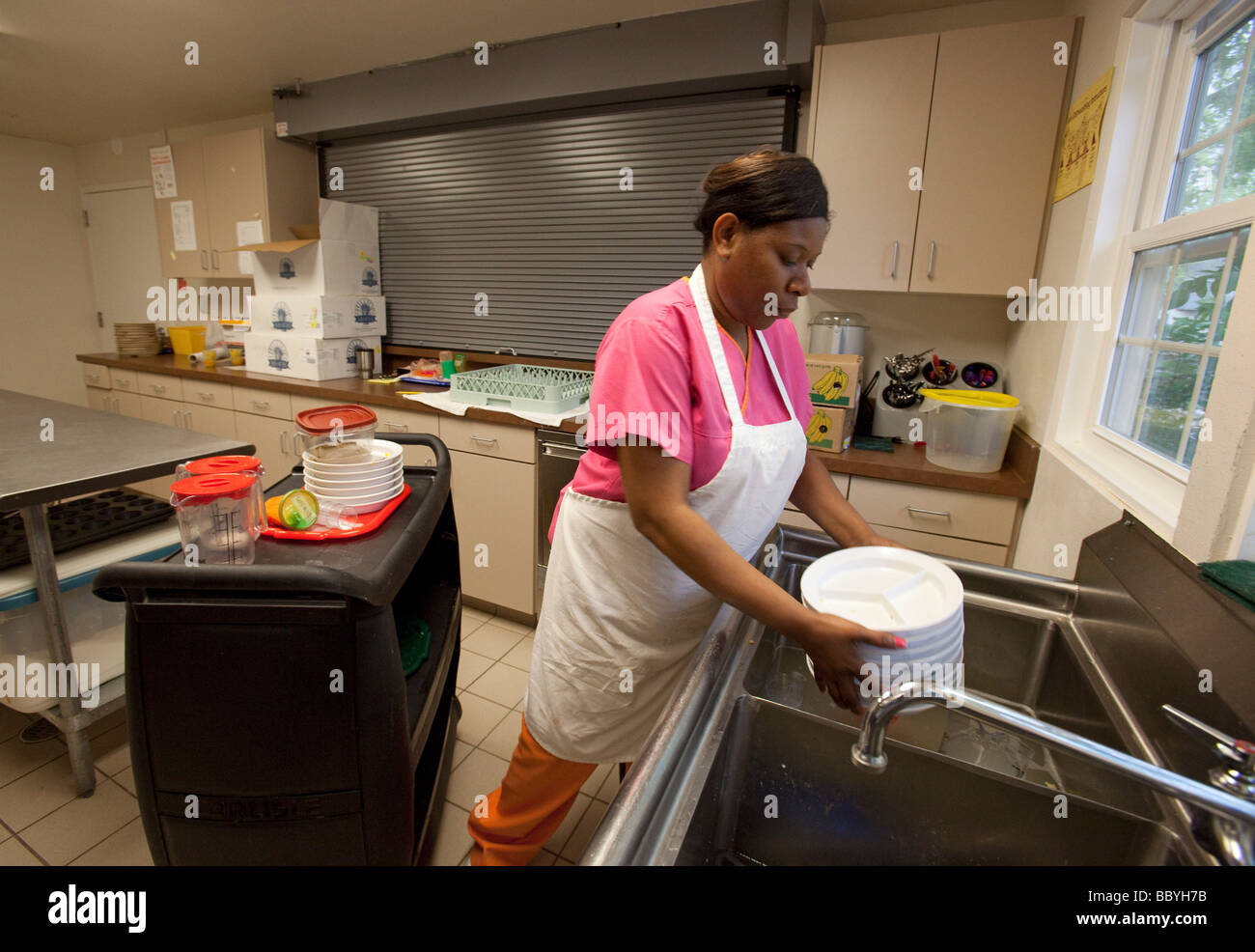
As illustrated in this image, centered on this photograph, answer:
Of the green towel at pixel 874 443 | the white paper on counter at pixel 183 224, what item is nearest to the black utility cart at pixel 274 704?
the green towel at pixel 874 443

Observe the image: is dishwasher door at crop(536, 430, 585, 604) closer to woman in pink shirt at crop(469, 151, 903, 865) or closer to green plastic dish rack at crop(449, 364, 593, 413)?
green plastic dish rack at crop(449, 364, 593, 413)

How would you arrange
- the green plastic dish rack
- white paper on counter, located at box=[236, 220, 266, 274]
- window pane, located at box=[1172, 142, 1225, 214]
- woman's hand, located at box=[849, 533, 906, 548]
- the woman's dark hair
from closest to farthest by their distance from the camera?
the woman's dark hair, woman's hand, located at box=[849, 533, 906, 548], window pane, located at box=[1172, 142, 1225, 214], the green plastic dish rack, white paper on counter, located at box=[236, 220, 266, 274]

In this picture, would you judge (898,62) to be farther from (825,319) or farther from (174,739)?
(174,739)

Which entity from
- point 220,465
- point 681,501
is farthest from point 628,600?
point 220,465

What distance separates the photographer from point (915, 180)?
2057mm

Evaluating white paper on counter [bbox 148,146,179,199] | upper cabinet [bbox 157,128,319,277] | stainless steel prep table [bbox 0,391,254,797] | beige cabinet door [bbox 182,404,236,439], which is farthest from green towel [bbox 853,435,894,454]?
white paper on counter [bbox 148,146,179,199]

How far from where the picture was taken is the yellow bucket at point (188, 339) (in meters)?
4.12

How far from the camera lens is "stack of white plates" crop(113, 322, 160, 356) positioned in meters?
4.17

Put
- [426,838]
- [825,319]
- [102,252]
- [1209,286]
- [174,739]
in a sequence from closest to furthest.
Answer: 1. [174,739]
2. [1209,286]
3. [426,838]
4. [825,319]
5. [102,252]

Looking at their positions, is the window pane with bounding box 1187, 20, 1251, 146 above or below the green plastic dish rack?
above

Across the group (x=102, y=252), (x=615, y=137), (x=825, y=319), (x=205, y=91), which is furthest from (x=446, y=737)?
(x=102, y=252)

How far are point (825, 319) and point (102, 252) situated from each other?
19.3 feet

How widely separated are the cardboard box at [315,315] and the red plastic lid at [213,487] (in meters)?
2.45

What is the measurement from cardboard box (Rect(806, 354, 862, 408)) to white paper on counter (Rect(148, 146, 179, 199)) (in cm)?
436
